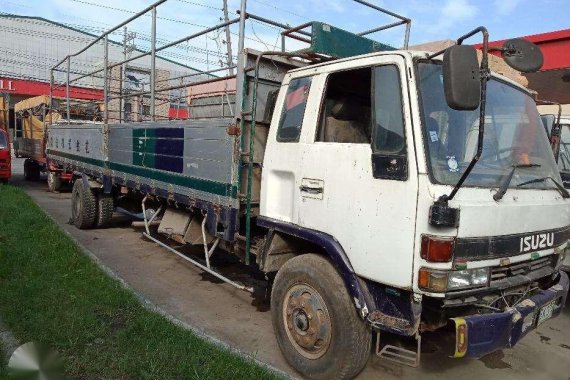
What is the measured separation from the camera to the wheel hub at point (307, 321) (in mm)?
3049

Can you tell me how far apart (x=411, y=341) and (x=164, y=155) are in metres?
3.27

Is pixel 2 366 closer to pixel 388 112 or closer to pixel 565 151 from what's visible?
pixel 388 112

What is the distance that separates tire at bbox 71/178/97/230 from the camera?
735cm

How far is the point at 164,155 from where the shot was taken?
5.09 m

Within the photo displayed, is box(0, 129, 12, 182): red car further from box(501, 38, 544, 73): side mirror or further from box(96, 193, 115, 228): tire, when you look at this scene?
box(501, 38, 544, 73): side mirror

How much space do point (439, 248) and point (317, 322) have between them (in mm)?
1052

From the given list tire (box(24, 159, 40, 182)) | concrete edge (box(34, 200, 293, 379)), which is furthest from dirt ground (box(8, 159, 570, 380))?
tire (box(24, 159, 40, 182))

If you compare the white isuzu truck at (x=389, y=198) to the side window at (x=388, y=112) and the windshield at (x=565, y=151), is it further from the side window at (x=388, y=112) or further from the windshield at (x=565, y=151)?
the windshield at (x=565, y=151)

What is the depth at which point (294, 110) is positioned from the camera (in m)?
3.49

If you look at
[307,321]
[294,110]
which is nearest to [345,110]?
[294,110]

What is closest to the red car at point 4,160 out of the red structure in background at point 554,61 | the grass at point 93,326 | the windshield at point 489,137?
the grass at point 93,326

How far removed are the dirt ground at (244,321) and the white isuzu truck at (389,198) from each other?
1.43ft

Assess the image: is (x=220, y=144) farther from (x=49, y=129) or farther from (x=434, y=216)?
(x=49, y=129)

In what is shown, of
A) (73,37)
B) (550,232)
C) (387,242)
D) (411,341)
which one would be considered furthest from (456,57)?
(73,37)
